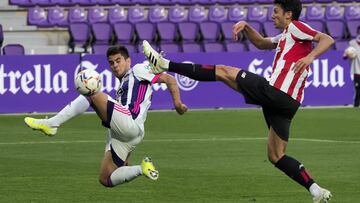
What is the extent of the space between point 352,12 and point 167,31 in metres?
6.31

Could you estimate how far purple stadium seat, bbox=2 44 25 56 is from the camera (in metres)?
29.2

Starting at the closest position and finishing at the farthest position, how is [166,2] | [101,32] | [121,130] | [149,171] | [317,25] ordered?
[149,171] < [121,130] < [101,32] < [317,25] < [166,2]

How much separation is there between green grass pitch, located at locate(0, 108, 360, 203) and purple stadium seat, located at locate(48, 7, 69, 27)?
6.25 metres

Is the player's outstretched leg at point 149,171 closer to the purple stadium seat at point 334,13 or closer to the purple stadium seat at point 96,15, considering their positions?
the purple stadium seat at point 96,15

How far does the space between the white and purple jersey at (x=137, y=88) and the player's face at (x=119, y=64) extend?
0.09 m

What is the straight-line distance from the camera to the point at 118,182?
37.5 ft

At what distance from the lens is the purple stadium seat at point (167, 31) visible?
32031 mm

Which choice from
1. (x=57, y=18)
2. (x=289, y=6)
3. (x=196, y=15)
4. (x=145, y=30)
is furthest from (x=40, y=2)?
(x=289, y=6)

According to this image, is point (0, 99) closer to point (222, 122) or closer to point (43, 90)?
point (43, 90)

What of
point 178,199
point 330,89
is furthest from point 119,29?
point 178,199

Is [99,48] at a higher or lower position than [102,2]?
lower

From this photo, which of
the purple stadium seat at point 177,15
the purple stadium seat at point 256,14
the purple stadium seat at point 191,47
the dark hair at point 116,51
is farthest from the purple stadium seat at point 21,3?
the dark hair at point 116,51

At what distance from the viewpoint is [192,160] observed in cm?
1672

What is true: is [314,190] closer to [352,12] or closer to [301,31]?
[301,31]
